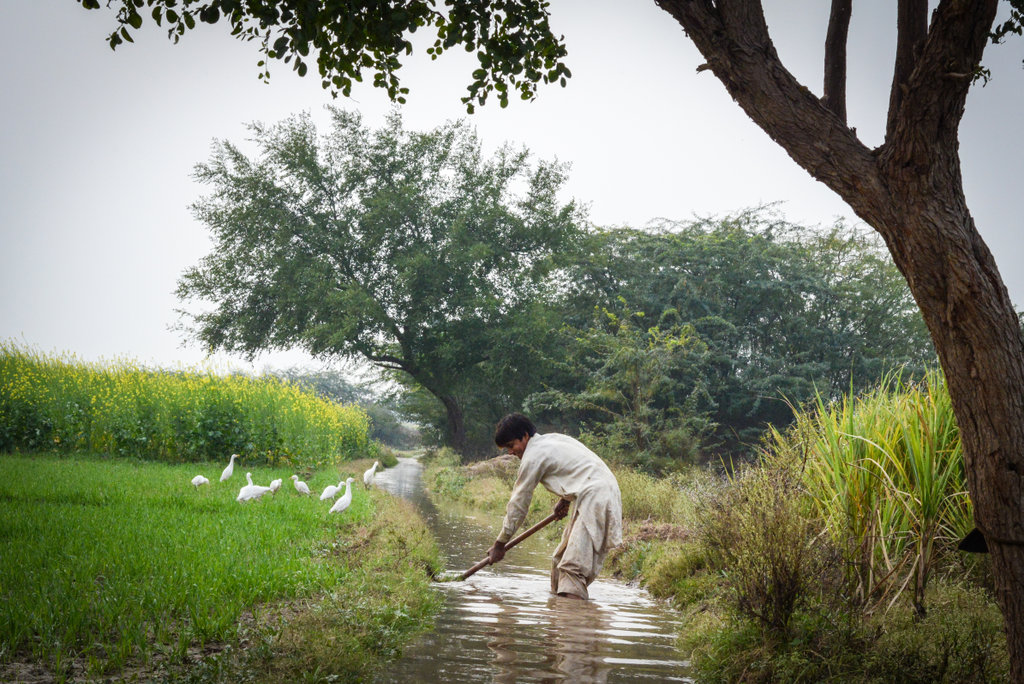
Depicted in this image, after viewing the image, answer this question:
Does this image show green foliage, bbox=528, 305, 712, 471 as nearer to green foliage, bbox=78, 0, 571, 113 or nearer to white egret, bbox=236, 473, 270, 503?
white egret, bbox=236, 473, 270, 503

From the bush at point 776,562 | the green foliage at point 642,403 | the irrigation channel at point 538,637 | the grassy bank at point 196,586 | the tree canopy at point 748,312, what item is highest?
the tree canopy at point 748,312

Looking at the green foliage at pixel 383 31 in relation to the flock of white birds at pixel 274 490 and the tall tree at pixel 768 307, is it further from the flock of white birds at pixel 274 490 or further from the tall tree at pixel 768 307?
the tall tree at pixel 768 307

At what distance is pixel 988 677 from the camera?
4.59m

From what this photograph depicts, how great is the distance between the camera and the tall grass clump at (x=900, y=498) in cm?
632

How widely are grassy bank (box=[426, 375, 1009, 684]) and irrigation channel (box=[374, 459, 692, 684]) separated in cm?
38

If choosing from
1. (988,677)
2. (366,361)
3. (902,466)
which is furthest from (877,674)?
(366,361)

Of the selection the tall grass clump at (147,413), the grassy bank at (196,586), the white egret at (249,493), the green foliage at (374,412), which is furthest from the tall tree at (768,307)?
the green foliage at (374,412)

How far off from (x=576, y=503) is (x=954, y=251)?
458cm

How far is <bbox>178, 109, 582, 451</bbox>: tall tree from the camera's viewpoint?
105 ft

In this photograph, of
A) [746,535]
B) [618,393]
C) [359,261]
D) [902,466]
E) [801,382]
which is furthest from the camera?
[359,261]

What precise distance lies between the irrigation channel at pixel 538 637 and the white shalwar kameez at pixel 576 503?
1.38 feet

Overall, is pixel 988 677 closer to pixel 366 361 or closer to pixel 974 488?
pixel 974 488

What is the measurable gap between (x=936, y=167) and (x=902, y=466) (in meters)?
3.39

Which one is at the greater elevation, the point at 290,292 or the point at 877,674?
the point at 290,292
